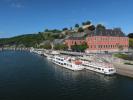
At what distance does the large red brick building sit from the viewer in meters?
141

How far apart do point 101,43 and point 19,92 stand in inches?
3552

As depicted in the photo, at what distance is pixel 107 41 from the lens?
144125 mm

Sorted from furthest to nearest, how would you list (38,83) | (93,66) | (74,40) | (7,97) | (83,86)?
(74,40) < (93,66) < (38,83) < (83,86) < (7,97)

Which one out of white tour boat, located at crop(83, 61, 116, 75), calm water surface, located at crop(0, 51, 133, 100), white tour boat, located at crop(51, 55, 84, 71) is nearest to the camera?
calm water surface, located at crop(0, 51, 133, 100)

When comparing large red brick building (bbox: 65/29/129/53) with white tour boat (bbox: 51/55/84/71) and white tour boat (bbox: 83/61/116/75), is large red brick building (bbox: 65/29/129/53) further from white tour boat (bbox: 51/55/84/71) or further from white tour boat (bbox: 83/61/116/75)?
white tour boat (bbox: 83/61/116/75)

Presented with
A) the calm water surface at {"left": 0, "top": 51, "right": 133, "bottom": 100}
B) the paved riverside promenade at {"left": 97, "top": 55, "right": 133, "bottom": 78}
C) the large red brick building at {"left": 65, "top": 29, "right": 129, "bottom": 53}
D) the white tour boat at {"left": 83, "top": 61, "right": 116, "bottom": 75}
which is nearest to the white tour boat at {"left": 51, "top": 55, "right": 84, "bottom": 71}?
the white tour boat at {"left": 83, "top": 61, "right": 116, "bottom": 75}

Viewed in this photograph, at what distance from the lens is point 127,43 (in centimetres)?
15575

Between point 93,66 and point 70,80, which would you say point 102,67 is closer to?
point 93,66

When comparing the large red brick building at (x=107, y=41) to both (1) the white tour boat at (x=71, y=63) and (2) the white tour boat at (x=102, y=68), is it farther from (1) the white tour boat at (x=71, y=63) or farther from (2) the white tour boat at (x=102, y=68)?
(2) the white tour boat at (x=102, y=68)

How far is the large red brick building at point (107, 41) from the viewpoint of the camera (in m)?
141

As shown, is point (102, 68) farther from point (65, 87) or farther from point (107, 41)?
point (107, 41)

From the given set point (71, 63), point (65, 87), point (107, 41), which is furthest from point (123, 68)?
point (107, 41)

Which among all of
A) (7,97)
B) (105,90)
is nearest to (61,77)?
(105,90)

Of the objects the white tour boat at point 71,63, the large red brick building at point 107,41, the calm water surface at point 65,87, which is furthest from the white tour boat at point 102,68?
the large red brick building at point 107,41
